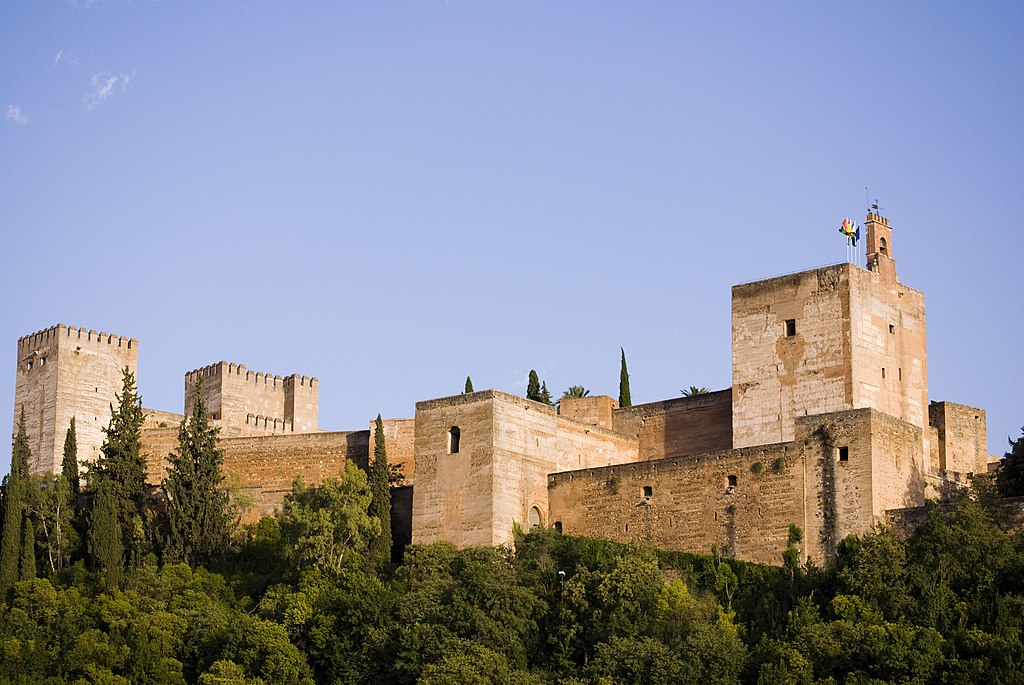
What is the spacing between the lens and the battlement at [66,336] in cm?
6159

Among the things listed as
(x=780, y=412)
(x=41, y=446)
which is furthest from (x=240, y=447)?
(x=780, y=412)

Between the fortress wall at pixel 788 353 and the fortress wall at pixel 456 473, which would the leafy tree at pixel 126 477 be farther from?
the fortress wall at pixel 788 353

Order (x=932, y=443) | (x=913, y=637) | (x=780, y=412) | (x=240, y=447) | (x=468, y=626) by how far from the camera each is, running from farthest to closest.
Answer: (x=240, y=447) < (x=932, y=443) < (x=780, y=412) < (x=468, y=626) < (x=913, y=637)

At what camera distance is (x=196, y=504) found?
171ft

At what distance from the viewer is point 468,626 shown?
44.9 meters

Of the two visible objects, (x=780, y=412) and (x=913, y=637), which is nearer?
(x=913, y=637)

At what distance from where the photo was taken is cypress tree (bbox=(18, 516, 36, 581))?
5044 centimetres

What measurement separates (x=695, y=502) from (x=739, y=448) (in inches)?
62.4

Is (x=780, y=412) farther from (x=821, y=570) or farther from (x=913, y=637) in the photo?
(x=913, y=637)

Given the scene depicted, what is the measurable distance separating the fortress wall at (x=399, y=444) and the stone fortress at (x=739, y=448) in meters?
0.04

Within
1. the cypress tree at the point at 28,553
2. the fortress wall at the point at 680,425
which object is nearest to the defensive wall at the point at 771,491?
the fortress wall at the point at 680,425

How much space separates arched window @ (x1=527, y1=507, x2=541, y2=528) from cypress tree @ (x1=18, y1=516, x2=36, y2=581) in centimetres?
1160

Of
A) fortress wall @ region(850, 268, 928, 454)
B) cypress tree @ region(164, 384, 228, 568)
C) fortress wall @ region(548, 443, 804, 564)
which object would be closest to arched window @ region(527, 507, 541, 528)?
fortress wall @ region(548, 443, 804, 564)

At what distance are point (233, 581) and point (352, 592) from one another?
14.3ft
